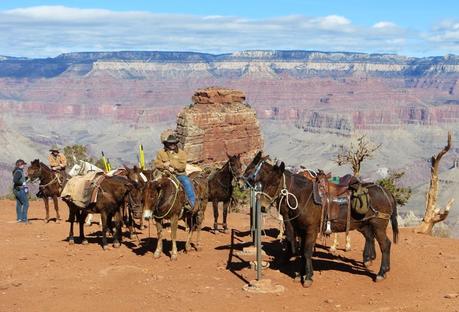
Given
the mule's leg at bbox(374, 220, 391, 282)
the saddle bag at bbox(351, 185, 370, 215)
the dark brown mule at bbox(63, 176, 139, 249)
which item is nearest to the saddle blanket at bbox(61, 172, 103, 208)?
the dark brown mule at bbox(63, 176, 139, 249)

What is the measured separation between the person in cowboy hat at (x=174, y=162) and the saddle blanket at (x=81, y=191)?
2520 mm

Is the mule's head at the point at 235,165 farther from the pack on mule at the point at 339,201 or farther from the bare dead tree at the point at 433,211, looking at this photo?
the bare dead tree at the point at 433,211

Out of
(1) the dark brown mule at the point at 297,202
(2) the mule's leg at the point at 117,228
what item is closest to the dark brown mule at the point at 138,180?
(2) the mule's leg at the point at 117,228

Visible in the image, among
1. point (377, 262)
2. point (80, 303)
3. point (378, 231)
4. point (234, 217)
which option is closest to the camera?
point (80, 303)

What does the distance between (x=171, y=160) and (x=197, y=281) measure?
11.9 ft

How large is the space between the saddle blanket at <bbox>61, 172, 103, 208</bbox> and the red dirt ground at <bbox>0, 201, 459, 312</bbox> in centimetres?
135

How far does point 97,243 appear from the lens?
19297 millimetres

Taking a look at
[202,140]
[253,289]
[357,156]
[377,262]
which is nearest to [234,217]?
[357,156]

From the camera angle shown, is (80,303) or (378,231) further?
(378,231)

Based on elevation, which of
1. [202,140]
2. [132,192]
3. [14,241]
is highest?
[132,192]

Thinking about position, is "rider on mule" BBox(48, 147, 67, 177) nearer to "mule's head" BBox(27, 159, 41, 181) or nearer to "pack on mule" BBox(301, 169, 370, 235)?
"mule's head" BBox(27, 159, 41, 181)

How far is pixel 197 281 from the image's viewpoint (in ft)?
48.5

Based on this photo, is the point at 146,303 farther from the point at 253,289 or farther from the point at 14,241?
the point at 14,241

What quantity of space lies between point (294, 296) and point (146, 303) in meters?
3.13
